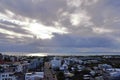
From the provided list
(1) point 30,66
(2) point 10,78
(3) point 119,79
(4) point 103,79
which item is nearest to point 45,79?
(2) point 10,78

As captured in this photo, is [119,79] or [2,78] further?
→ [2,78]

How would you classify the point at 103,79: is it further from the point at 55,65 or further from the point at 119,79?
the point at 55,65

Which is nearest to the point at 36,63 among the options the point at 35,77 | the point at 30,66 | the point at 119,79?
the point at 30,66

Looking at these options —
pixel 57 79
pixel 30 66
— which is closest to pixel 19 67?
pixel 30 66

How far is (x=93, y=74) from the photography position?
211 ft

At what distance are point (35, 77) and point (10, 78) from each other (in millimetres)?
5685

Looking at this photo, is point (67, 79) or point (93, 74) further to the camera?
point (93, 74)

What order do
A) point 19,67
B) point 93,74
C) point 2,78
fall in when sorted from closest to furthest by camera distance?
1. point 2,78
2. point 93,74
3. point 19,67

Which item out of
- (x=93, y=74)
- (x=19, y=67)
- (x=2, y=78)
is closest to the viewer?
(x=2, y=78)

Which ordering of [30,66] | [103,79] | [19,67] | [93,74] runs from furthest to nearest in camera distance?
1. [30,66]
2. [19,67]
3. [93,74]
4. [103,79]

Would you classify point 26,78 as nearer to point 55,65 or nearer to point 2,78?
point 2,78

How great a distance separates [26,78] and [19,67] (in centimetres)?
1993

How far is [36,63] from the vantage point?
91.8 m

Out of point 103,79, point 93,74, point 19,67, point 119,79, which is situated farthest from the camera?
point 19,67
